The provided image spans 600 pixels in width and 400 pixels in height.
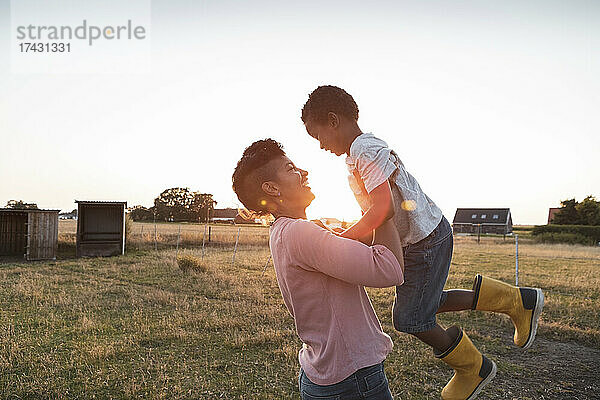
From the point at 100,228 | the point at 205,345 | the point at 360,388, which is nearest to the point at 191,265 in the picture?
the point at 205,345

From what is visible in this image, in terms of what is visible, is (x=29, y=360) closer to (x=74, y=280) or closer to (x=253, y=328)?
(x=253, y=328)

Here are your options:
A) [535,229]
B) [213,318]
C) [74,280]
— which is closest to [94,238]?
[74,280]

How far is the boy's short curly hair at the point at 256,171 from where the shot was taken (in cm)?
177

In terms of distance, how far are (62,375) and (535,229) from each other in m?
42.6

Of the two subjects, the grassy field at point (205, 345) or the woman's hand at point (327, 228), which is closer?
the woman's hand at point (327, 228)

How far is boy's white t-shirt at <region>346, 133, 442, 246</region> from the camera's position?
80.6 inches

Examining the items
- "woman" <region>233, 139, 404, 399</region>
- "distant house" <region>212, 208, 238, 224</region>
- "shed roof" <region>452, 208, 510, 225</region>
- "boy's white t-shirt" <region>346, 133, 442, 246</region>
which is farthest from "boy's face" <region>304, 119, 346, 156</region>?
"shed roof" <region>452, 208, 510, 225</region>

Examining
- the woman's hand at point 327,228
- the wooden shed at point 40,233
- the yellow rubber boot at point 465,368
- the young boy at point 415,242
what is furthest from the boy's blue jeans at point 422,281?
the wooden shed at point 40,233

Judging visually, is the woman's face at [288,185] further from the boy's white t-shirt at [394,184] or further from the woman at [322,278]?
the boy's white t-shirt at [394,184]

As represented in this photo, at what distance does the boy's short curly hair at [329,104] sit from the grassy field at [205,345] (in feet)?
11.4

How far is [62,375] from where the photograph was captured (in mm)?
5336

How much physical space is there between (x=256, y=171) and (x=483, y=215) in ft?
212

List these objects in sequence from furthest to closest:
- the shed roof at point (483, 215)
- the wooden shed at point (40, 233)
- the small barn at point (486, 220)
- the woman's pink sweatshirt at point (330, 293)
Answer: the shed roof at point (483, 215) < the small barn at point (486, 220) < the wooden shed at point (40, 233) < the woman's pink sweatshirt at point (330, 293)

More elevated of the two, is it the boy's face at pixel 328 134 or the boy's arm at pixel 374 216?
the boy's face at pixel 328 134
